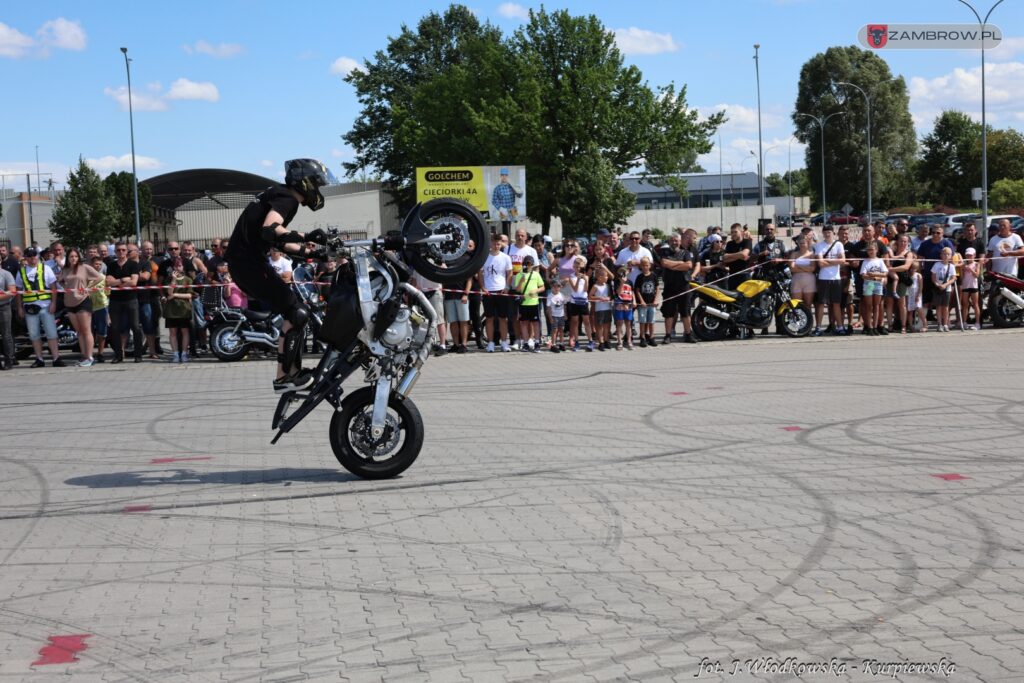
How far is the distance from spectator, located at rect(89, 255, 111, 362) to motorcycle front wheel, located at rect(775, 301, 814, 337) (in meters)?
10.6

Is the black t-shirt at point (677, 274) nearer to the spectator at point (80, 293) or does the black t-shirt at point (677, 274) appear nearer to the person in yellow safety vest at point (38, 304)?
the spectator at point (80, 293)

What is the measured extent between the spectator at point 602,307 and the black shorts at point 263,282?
33.9ft

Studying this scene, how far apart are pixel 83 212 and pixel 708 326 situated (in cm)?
4955

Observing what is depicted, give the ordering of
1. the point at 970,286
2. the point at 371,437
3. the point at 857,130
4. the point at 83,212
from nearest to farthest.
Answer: the point at 371,437, the point at 970,286, the point at 83,212, the point at 857,130

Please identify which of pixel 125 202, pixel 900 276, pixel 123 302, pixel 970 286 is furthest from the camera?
pixel 125 202

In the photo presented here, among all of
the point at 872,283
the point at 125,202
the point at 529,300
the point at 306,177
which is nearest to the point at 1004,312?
the point at 872,283

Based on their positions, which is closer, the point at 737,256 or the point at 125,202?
the point at 737,256

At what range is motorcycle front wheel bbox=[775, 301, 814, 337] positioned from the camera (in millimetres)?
18734

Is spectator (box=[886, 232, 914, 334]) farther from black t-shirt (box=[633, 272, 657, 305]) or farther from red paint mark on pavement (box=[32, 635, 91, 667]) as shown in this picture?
red paint mark on pavement (box=[32, 635, 91, 667])

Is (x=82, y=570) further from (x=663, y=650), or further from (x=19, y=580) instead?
(x=663, y=650)

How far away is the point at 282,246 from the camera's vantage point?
304 inches

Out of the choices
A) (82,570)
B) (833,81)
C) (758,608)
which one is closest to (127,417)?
(82,570)

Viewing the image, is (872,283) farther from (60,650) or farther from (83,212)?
(83,212)

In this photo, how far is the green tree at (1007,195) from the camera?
7146 cm
